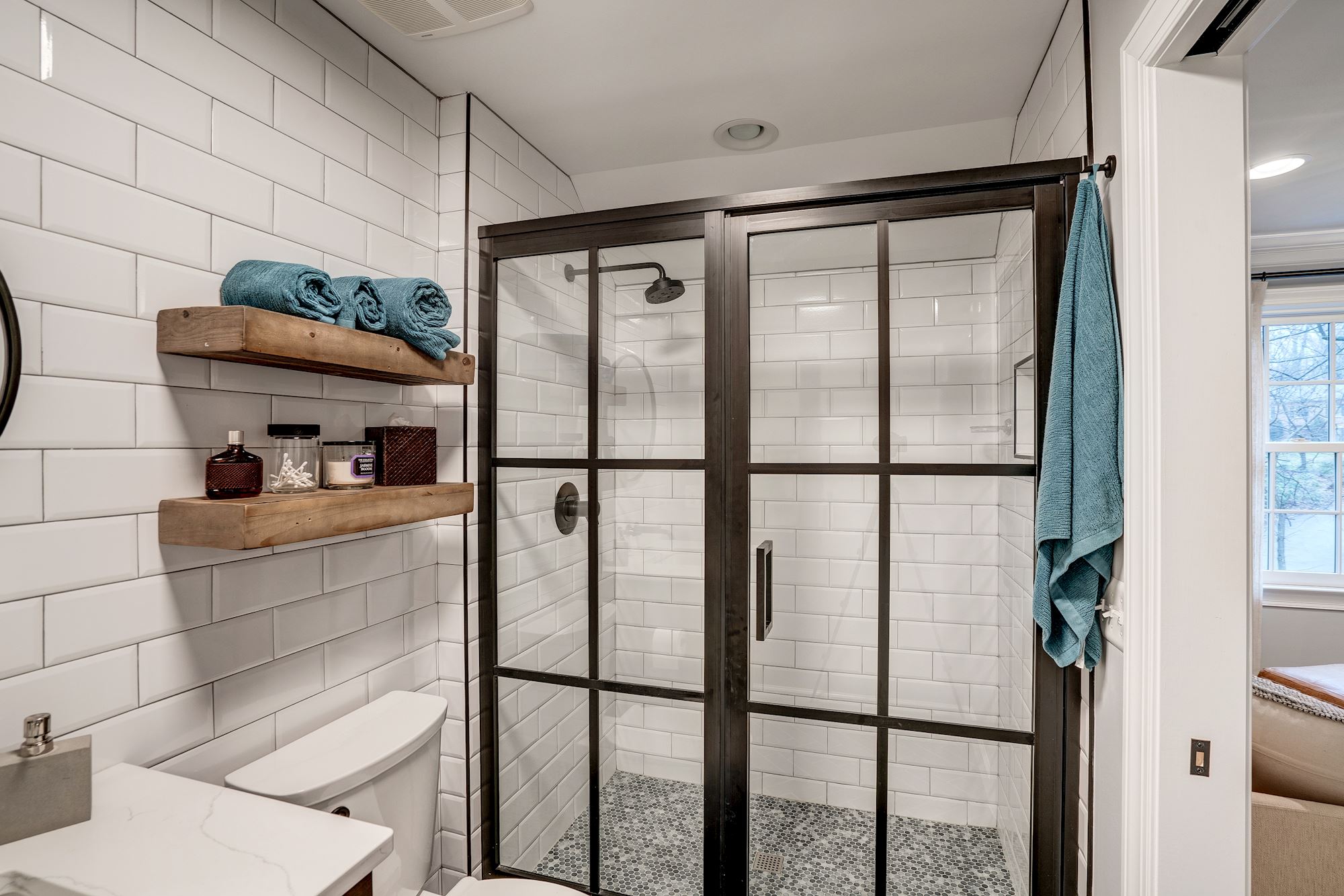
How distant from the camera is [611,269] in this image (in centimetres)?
160

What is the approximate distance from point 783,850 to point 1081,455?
1.15m

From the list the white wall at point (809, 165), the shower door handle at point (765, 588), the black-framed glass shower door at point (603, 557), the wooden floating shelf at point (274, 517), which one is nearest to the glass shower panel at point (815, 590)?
the shower door handle at point (765, 588)

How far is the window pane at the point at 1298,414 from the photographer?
317 cm

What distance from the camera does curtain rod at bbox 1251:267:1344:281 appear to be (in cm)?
285

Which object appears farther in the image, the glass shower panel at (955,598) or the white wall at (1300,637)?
the white wall at (1300,637)

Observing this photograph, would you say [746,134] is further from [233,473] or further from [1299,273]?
[1299,273]

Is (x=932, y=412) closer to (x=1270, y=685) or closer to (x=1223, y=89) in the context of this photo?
(x=1223, y=89)

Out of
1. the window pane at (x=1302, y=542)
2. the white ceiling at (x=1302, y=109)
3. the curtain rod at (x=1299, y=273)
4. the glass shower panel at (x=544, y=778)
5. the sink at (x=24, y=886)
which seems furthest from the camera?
the window pane at (x=1302, y=542)

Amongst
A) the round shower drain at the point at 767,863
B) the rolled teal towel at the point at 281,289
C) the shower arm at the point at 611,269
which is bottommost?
the round shower drain at the point at 767,863

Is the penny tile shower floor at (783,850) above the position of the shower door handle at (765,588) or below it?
below

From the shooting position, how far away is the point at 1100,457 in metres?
1.11

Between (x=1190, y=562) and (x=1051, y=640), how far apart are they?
0.33 m

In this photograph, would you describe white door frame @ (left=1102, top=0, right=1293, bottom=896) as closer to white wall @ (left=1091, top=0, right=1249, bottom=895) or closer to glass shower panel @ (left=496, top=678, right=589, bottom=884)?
→ white wall @ (left=1091, top=0, right=1249, bottom=895)

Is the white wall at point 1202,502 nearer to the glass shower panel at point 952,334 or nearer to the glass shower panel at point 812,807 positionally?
the glass shower panel at point 952,334
